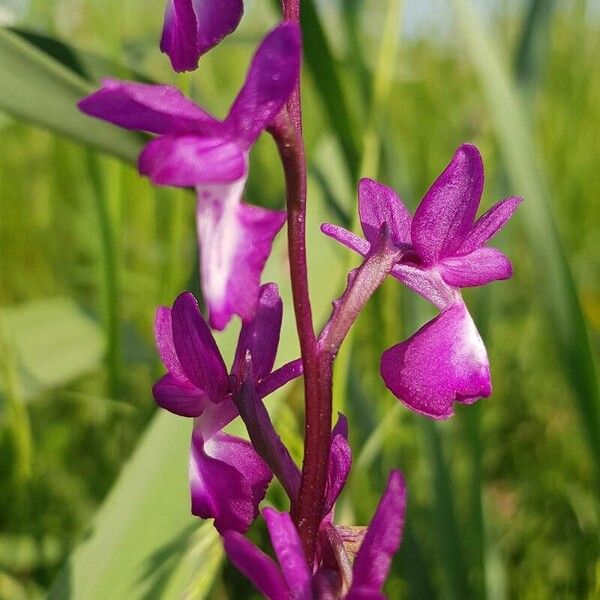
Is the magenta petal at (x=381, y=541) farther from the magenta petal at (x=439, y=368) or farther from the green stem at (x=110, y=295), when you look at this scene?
the green stem at (x=110, y=295)

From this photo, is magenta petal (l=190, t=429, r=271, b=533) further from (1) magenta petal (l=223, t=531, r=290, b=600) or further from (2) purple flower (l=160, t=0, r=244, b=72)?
(2) purple flower (l=160, t=0, r=244, b=72)

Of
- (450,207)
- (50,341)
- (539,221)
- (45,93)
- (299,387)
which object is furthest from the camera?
(299,387)

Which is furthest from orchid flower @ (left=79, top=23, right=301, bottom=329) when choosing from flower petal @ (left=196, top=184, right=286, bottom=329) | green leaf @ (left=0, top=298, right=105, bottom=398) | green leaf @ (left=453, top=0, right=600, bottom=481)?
green leaf @ (left=0, top=298, right=105, bottom=398)

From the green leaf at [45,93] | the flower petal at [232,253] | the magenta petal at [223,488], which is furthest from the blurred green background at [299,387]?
the flower petal at [232,253]

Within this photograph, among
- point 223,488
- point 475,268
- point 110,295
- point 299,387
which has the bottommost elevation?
point 299,387

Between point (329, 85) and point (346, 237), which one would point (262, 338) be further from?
point (329, 85)

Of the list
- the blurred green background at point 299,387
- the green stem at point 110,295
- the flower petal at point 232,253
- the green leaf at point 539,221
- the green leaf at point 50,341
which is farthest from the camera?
the green leaf at point 50,341

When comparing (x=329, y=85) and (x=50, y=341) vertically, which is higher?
(x=329, y=85)

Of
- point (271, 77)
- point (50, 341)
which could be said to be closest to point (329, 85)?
point (50, 341)
